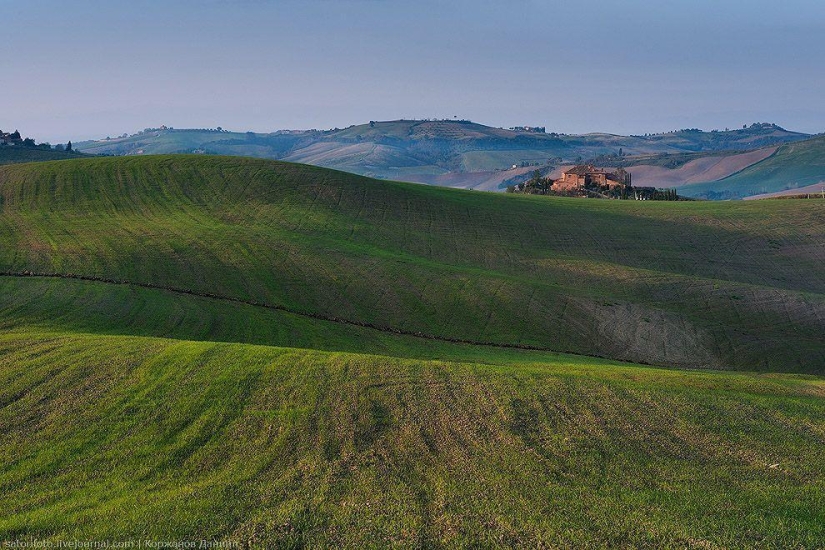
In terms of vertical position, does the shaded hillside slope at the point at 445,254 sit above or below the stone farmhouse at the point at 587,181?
below

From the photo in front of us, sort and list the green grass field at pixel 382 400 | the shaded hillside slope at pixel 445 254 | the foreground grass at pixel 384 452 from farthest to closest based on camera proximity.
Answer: the shaded hillside slope at pixel 445 254, the green grass field at pixel 382 400, the foreground grass at pixel 384 452

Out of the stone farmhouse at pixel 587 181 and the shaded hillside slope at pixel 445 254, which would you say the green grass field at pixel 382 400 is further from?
the stone farmhouse at pixel 587 181

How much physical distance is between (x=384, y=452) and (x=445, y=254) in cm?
5965

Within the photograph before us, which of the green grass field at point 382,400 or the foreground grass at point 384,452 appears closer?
the foreground grass at point 384,452

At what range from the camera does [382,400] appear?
27516 millimetres

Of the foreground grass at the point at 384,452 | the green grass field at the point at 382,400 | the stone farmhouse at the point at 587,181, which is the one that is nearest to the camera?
the foreground grass at the point at 384,452

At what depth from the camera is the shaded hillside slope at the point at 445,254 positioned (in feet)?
185

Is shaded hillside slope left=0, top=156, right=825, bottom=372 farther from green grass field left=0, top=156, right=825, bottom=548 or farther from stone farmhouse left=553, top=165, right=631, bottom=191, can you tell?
stone farmhouse left=553, top=165, right=631, bottom=191

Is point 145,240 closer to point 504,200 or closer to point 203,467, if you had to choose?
point 203,467

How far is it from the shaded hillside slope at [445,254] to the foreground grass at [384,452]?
23092 mm

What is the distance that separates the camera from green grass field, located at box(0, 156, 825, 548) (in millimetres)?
18406

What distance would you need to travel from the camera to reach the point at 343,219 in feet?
298

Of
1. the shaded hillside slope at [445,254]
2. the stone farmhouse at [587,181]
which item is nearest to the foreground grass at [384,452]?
the shaded hillside slope at [445,254]

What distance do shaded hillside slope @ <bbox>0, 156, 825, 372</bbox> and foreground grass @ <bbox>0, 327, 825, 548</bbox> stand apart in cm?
2309
